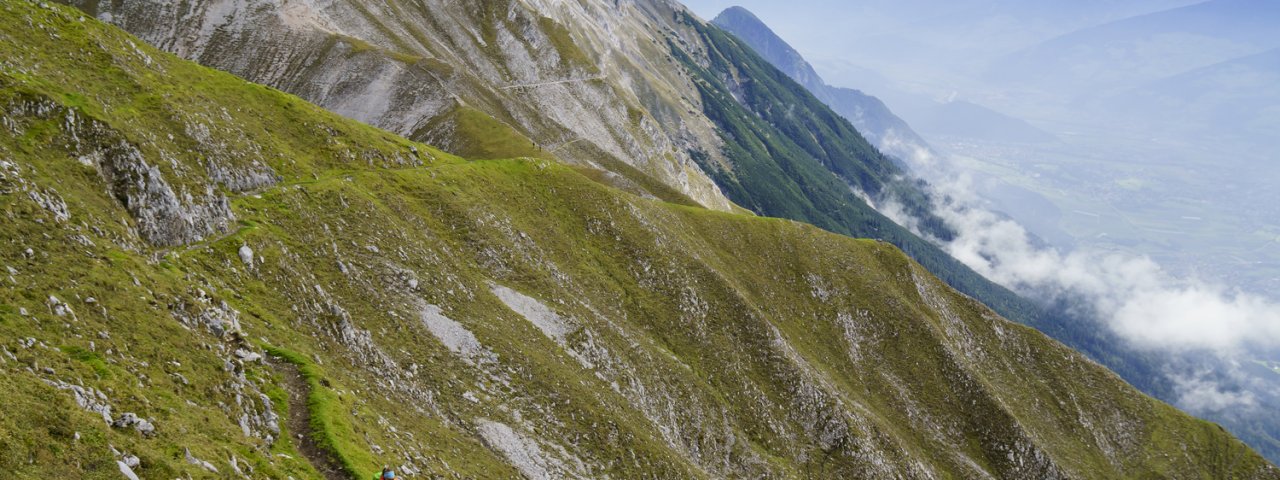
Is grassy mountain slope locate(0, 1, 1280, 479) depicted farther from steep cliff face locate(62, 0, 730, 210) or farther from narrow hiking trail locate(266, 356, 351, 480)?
steep cliff face locate(62, 0, 730, 210)

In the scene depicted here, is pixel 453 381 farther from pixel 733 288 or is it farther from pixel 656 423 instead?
pixel 733 288

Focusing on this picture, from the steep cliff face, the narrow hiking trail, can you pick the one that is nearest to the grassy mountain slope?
the narrow hiking trail

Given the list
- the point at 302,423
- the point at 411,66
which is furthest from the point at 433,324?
the point at 411,66

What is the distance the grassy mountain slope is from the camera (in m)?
24.0

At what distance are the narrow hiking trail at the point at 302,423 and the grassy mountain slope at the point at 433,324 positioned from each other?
331 mm

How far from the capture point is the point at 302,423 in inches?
1097

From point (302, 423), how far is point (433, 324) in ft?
56.0

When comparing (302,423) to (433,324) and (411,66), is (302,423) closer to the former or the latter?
(433,324)

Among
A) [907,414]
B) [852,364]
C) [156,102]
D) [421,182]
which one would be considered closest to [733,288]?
[852,364]

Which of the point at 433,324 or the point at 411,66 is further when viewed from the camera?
the point at 411,66

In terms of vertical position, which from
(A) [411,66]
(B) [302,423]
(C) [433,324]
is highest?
(A) [411,66]

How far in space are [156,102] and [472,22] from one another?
459 ft

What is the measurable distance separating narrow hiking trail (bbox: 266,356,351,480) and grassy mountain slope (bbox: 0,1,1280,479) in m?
0.33

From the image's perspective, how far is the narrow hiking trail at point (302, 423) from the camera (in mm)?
25653
